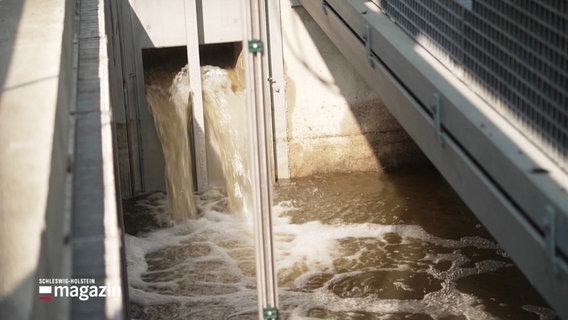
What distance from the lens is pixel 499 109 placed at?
3844 millimetres

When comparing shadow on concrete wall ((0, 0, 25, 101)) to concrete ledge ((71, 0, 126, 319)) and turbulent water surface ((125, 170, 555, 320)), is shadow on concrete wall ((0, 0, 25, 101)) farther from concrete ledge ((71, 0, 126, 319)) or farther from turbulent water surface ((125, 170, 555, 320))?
turbulent water surface ((125, 170, 555, 320))

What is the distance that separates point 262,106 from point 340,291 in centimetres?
356

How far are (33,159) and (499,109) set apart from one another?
6.13 feet

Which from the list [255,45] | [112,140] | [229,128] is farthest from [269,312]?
[229,128]

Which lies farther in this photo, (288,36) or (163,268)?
(288,36)

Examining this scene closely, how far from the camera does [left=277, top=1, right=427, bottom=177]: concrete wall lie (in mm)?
8219

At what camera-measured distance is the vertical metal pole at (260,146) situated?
260cm

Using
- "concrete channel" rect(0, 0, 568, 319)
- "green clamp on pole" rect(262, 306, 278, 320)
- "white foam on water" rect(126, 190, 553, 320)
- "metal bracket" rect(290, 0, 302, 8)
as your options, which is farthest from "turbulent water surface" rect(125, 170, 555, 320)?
"green clamp on pole" rect(262, 306, 278, 320)

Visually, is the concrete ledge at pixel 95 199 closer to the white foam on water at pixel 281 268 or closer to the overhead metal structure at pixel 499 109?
the overhead metal structure at pixel 499 109

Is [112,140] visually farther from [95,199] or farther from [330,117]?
[330,117]

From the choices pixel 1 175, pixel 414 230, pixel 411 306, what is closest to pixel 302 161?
pixel 414 230

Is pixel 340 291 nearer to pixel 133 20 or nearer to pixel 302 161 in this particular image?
pixel 302 161

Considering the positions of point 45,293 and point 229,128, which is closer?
point 45,293

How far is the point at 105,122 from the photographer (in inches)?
159
